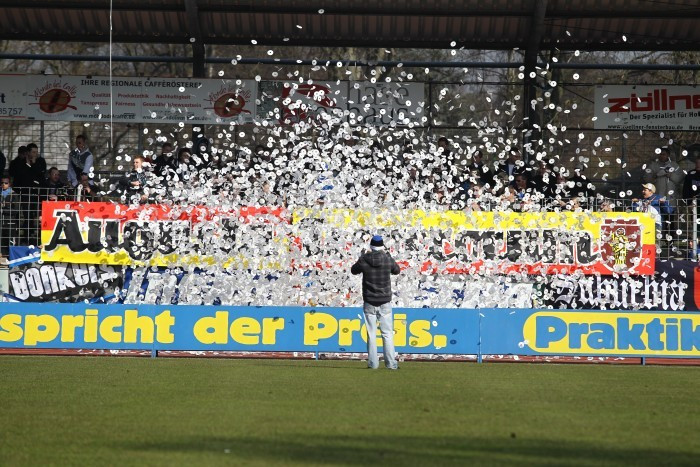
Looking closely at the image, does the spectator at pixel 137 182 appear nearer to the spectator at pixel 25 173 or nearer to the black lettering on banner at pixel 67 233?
the black lettering on banner at pixel 67 233

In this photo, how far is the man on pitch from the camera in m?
17.9

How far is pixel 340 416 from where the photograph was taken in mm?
11617

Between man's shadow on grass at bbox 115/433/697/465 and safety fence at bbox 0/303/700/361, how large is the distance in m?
10.4

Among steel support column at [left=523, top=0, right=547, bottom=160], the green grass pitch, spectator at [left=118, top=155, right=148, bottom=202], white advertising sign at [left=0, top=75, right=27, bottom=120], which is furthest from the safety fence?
white advertising sign at [left=0, top=75, right=27, bottom=120]

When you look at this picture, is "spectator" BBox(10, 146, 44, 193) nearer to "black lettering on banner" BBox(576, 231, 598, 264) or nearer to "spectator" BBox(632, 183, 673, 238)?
"black lettering on banner" BBox(576, 231, 598, 264)

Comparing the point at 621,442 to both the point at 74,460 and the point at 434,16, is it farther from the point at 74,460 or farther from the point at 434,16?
the point at 434,16

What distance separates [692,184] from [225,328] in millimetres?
10464

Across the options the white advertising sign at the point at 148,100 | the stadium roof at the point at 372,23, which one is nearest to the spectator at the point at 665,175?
the stadium roof at the point at 372,23

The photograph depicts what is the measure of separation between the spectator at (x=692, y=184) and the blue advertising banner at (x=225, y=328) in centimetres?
664

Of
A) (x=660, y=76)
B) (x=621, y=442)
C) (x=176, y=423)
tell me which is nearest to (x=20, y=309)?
(x=176, y=423)

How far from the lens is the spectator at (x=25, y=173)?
80.7 ft

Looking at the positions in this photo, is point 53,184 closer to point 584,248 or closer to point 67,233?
point 67,233

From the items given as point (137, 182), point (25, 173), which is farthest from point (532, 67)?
point (25, 173)

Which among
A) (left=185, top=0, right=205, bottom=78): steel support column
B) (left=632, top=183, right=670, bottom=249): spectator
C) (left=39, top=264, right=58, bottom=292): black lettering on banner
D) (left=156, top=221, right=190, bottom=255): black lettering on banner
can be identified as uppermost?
(left=185, top=0, right=205, bottom=78): steel support column
